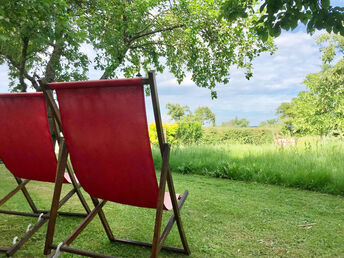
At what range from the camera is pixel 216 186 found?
14.9 ft

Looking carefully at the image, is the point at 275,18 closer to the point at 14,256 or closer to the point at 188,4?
the point at 14,256

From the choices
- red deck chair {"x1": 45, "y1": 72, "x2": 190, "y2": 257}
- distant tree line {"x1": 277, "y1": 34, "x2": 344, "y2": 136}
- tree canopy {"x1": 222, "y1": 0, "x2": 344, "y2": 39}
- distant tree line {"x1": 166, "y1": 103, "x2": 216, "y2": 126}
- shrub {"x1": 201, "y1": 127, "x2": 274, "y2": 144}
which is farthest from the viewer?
distant tree line {"x1": 166, "y1": 103, "x2": 216, "y2": 126}

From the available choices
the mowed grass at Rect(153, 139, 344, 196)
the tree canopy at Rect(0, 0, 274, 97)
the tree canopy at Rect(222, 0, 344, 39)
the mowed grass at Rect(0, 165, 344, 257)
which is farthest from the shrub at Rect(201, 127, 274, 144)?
the tree canopy at Rect(222, 0, 344, 39)

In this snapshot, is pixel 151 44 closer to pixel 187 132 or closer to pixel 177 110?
pixel 187 132

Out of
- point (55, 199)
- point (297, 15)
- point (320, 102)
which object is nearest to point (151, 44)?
point (297, 15)

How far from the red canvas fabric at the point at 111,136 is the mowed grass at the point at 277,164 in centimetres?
361

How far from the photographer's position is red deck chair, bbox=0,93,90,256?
2.08m

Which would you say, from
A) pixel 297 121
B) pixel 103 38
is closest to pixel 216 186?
pixel 103 38

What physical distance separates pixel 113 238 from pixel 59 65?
7.33m

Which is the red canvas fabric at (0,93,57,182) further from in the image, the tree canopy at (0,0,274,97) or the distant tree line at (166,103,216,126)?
the distant tree line at (166,103,216,126)

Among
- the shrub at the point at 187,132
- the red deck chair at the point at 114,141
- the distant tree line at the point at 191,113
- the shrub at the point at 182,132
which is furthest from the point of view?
the distant tree line at the point at 191,113

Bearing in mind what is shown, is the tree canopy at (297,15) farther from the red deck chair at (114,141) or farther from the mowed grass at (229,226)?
the red deck chair at (114,141)

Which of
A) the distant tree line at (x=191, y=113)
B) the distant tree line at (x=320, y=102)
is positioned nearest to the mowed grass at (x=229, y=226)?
the distant tree line at (x=320, y=102)

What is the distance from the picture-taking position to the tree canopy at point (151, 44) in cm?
804
